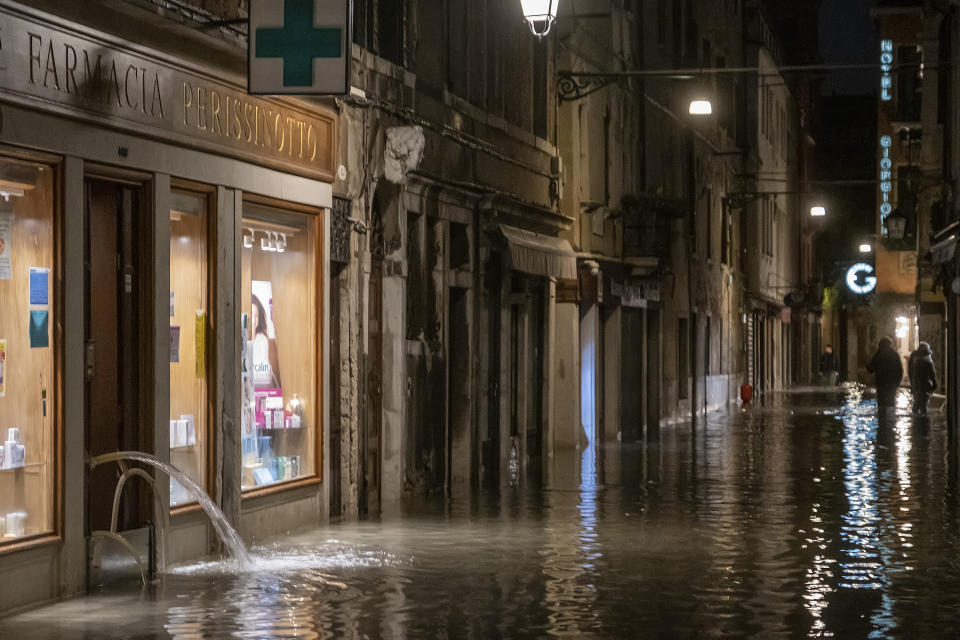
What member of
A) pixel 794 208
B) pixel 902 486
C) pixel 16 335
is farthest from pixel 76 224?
pixel 794 208

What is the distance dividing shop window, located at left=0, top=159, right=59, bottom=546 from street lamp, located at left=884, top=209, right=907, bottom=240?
130 ft

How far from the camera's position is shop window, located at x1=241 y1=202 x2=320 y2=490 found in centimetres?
1557

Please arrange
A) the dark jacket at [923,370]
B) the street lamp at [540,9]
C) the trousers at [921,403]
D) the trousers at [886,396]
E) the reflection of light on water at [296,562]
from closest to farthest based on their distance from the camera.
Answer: the reflection of light on water at [296,562]
the street lamp at [540,9]
the dark jacket at [923,370]
the trousers at [921,403]
the trousers at [886,396]

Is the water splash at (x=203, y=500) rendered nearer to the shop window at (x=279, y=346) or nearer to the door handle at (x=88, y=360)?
the door handle at (x=88, y=360)

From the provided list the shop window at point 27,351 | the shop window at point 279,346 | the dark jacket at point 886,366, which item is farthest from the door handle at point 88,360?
the dark jacket at point 886,366

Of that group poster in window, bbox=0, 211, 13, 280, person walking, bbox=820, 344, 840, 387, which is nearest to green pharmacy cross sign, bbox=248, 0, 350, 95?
poster in window, bbox=0, 211, 13, 280

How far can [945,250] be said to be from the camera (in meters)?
32.9

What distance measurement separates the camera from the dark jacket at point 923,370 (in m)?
40.6

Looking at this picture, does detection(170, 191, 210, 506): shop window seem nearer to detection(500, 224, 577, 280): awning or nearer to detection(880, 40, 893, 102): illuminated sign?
detection(500, 224, 577, 280): awning

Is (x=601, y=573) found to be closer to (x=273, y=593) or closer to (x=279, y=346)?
(x=273, y=593)

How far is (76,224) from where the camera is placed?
38.4 ft

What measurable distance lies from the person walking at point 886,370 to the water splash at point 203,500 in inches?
1169

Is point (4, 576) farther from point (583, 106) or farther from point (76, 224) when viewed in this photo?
point (583, 106)

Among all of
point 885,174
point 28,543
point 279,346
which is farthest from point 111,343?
point 885,174
